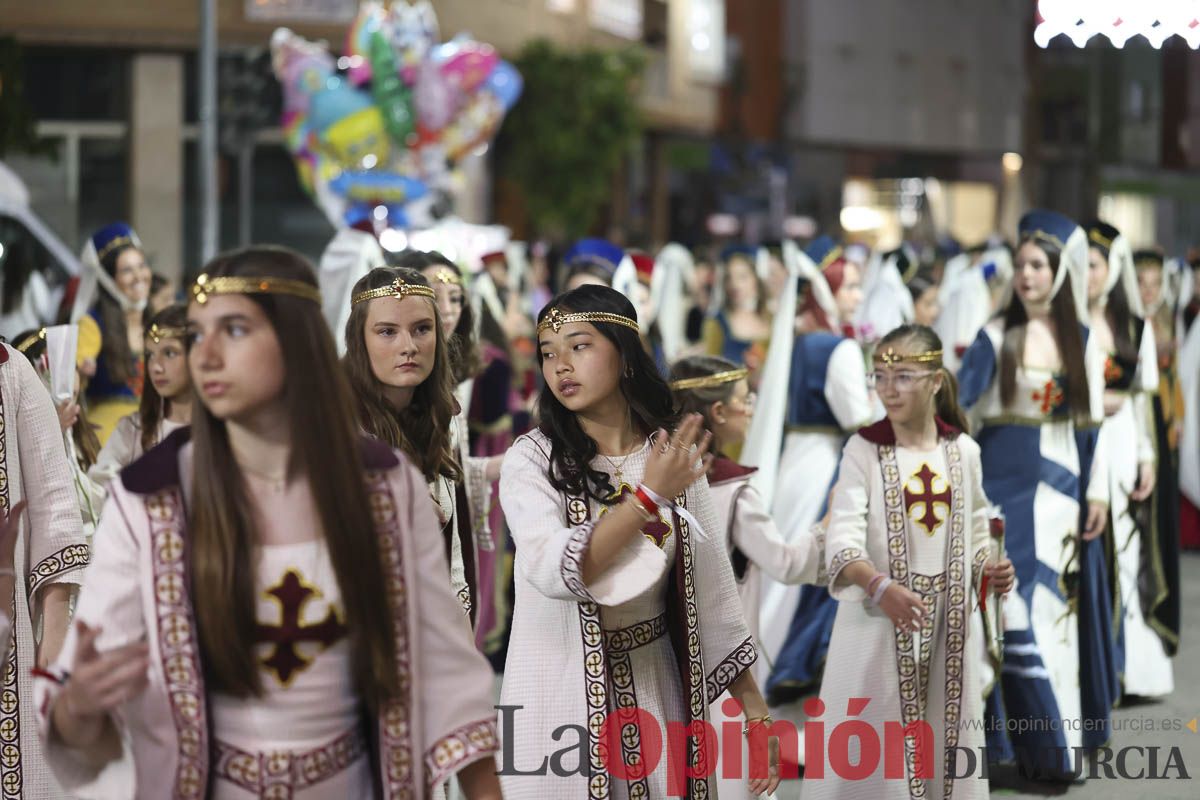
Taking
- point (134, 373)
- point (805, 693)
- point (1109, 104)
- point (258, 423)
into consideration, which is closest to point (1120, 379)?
point (805, 693)

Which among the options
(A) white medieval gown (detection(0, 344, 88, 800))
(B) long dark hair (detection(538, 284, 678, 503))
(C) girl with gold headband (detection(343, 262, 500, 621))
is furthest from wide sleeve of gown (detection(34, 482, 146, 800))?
(C) girl with gold headband (detection(343, 262, 500, 621))

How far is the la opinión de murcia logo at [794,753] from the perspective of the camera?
4.08 metres

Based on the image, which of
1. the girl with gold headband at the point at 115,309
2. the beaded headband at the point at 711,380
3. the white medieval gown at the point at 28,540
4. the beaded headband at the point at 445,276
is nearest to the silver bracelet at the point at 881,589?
the beaded headband at the point at 711,380

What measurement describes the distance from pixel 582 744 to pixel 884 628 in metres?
1.86

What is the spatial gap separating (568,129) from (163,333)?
69.1ft

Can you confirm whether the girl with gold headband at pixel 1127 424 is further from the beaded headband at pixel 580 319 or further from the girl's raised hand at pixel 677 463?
the girl's raised hand at pixel 677 463

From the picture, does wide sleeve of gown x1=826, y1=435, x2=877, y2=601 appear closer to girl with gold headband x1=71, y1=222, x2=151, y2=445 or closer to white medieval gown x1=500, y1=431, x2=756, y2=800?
white medieval gown x1=500, y1=431, x2=756, y2=800

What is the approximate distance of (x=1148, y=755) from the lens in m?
7.23

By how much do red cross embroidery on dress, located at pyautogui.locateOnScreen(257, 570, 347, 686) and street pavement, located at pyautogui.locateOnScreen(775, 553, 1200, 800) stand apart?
13.4 ft

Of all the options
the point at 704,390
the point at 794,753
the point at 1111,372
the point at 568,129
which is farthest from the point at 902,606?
the point at 568,129

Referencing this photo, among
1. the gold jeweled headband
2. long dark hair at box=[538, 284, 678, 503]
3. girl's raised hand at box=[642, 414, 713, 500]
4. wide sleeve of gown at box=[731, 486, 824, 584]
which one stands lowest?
wide sleeve of gown at box=[731, 486, 824, 584]

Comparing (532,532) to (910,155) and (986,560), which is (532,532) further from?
(910,155)

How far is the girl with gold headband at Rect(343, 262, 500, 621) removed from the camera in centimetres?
483

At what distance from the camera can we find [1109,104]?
37.1m
